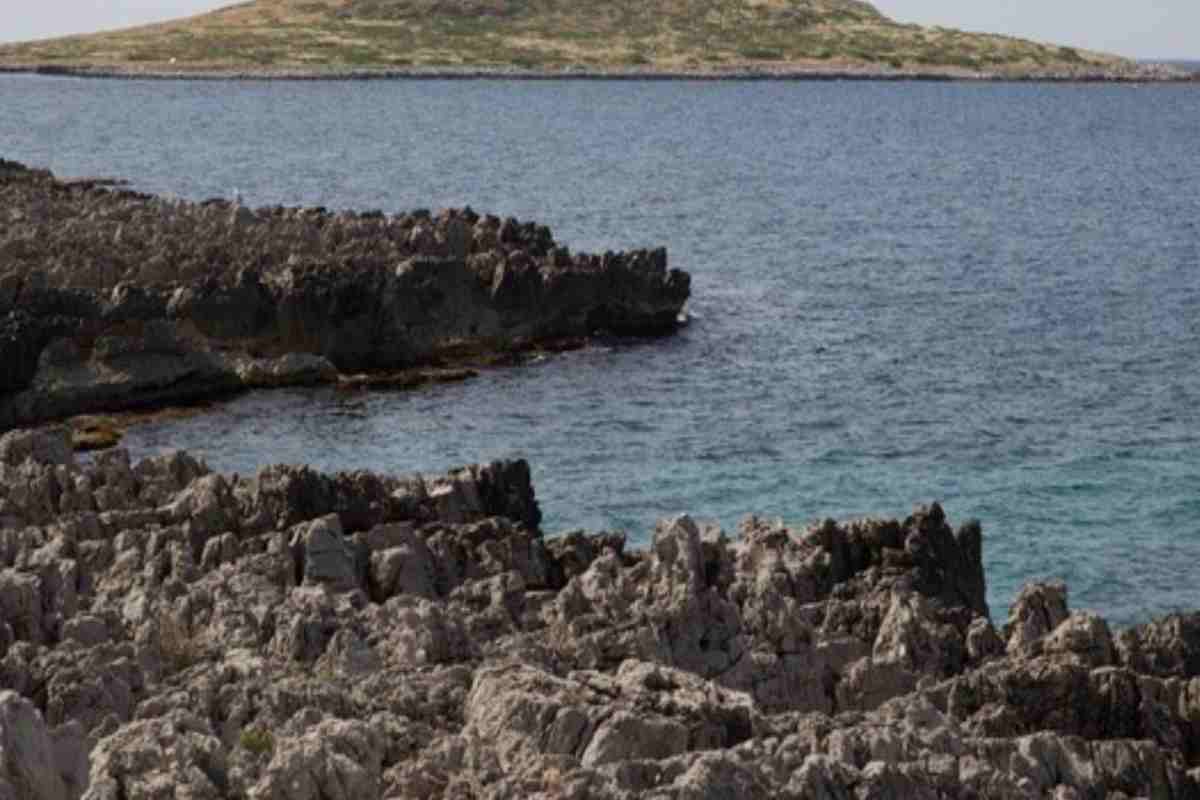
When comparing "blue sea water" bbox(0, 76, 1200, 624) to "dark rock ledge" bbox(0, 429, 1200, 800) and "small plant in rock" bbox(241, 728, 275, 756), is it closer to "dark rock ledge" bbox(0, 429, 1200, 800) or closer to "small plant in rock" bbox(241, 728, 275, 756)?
"dark rock ledge" bbox(0, 429, 1200, 800)

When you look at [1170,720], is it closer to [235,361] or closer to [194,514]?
[194,514]

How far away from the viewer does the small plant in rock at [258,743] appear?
24062 mm

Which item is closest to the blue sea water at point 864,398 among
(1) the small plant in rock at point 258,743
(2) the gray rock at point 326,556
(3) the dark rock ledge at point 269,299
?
(3) the dark rock ledge at point 269,299

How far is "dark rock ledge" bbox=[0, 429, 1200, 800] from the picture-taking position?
22938mm

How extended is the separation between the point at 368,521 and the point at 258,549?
3931 millimetres

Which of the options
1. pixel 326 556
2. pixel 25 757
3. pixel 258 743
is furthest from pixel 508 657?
pixel 326 556

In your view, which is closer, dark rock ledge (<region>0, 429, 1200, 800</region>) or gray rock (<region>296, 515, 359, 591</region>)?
dark rock ledge (<region>0, 429, 1200, 800</region>)

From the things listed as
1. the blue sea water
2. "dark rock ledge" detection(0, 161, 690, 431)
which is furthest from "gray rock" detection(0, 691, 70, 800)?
"dark rock ledge" detection(0, 161, 690, 431)

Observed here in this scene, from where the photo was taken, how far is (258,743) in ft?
79.5

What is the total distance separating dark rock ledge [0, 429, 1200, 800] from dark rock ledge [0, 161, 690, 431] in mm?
22024

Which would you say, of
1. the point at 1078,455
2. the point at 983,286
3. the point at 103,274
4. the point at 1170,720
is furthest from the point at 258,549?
the point at 983,286

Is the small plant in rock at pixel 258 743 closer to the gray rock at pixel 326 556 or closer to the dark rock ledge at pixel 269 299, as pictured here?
the gray rock at pixel 326 556

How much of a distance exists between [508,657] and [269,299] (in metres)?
44.5

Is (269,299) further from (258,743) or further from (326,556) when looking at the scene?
(258,743)
